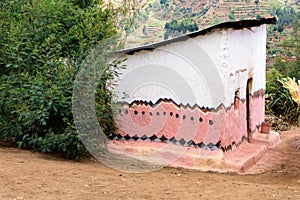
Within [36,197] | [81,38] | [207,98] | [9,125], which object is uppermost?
[81,38]

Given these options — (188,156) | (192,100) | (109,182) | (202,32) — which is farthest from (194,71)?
(109,182)

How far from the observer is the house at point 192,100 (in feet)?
29.2

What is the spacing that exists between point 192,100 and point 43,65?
259 centimetres

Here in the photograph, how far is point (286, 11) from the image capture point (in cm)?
3925

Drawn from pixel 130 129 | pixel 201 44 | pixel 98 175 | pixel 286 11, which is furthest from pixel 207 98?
pixel 286 11

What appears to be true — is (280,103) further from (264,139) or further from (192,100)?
(192,100)

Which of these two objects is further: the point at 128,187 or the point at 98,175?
the point at 98,175

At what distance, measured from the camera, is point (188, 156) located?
896cm

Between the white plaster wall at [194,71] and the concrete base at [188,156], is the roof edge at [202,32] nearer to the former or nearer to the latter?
the white plaster wall at [194,71]

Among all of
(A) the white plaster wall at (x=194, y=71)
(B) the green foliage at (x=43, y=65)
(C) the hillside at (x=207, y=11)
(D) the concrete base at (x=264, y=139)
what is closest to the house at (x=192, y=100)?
(A) the white plaster wall at (x=194, y=71)

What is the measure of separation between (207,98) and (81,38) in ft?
7.70

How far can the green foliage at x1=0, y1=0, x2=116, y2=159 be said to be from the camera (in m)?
8.09

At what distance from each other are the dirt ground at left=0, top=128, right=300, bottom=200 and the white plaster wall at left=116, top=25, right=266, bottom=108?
55.4 inches

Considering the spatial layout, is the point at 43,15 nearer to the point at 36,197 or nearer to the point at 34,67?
the point at 34,67
